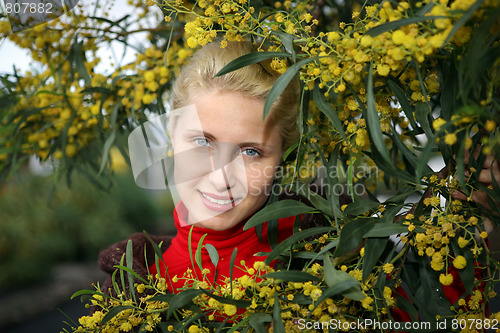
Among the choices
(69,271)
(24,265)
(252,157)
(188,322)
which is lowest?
(69,271)

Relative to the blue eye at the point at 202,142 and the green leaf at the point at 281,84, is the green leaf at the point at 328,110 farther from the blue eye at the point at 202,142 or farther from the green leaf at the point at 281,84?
the blue eye at the point at 202,142

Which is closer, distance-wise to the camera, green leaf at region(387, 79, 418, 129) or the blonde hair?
green leaf at region(387, 79, 418, 129)

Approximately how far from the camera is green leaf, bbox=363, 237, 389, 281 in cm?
39

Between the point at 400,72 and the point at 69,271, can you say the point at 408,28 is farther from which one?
the point at 69,271

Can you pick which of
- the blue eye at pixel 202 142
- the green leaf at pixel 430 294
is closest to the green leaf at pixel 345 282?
the green leaf at pixel 430 294

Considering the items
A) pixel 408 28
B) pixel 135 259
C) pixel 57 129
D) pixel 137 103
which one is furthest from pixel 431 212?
pixel 57 129

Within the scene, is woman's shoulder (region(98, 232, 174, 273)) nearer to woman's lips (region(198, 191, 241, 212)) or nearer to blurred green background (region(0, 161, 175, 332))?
woman's lips (region(198, 191, 241, 212))

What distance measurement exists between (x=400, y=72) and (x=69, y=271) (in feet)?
6.99

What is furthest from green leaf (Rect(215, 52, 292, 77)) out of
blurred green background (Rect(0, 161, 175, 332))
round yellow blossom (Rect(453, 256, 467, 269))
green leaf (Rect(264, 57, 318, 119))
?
blurred green background (Rect(0, 161, 175, 332))

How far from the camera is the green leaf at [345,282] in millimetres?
346

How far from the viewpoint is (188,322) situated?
1.41 ft

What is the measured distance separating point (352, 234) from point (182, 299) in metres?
0.18

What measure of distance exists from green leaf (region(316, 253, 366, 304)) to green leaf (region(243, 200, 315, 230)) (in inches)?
2.3

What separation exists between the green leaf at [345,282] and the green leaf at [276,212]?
6 cm
